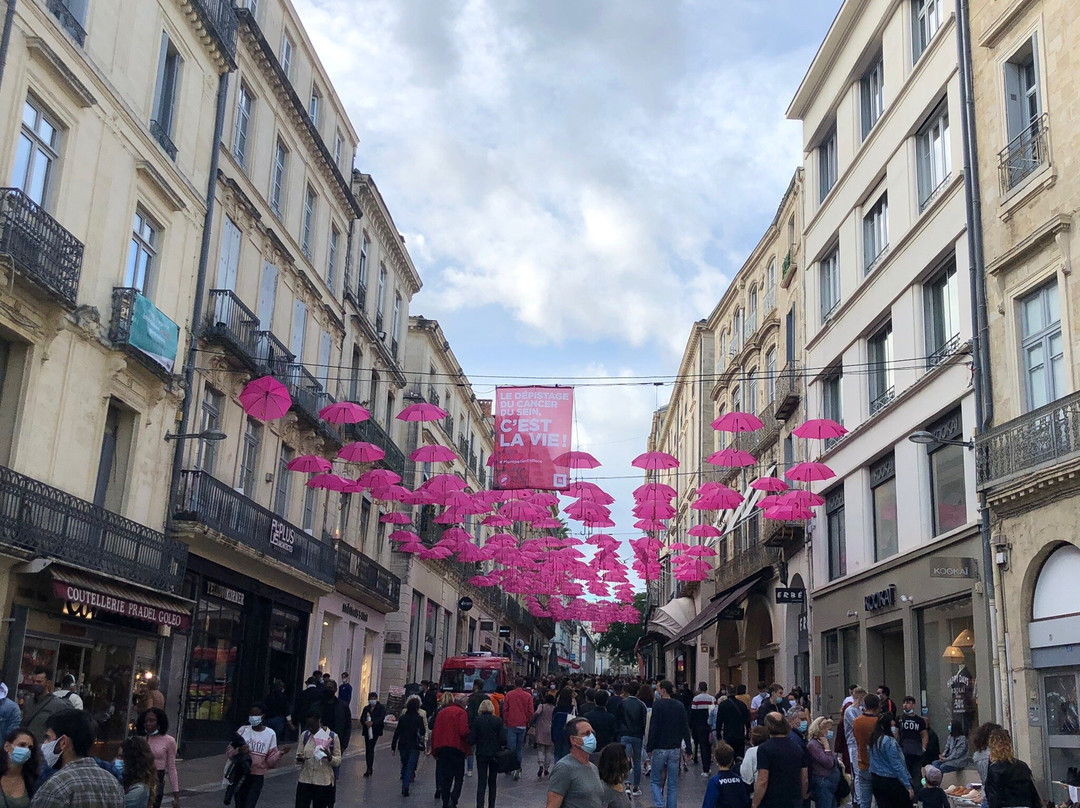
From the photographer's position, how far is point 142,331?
18.5m

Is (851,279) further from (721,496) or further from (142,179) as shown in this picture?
(142,179)

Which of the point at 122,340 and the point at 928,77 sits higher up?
the point at 928,77

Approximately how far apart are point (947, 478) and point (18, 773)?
17879 mm

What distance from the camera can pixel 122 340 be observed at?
17953 mm

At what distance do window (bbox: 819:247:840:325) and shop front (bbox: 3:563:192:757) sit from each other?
58.0 ft

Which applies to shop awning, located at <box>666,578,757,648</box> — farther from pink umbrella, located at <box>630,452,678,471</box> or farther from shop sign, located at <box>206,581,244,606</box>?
shop sign, located at <box>206,581,244,606</box>

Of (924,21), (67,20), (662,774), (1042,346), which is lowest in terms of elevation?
(662,774)

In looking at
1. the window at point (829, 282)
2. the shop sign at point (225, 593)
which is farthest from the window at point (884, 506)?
the shop sign at point (225, 593)

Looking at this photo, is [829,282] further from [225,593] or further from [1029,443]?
[225,593]

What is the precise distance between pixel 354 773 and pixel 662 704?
758 centimetres

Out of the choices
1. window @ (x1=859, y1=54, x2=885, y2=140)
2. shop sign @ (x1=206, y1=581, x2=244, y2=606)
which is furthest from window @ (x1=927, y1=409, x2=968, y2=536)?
shop sign @ (x1=206, y1=581, x2=244, y2=606)

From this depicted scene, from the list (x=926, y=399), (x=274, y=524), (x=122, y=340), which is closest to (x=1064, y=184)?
(x=926, y=399)

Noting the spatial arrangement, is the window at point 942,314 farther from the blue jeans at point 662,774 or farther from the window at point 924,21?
the blue jeans at point 662,774

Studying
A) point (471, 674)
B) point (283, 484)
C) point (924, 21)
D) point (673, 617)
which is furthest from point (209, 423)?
point (673, 617)
